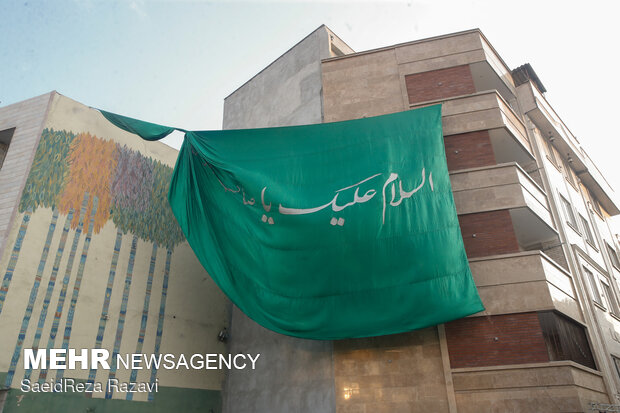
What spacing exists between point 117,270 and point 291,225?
18.8 ft

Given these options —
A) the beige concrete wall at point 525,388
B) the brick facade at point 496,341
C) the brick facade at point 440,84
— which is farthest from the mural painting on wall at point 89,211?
the brick facade at point 440,84

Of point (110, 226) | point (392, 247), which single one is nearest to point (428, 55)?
point (392, 247)

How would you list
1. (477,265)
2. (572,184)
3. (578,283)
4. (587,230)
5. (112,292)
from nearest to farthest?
(477,265) < (112,292) < (578,283) < (587,230) < (572,184)

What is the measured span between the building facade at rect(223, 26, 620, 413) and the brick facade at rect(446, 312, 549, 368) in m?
0.03

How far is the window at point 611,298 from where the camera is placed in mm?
18547

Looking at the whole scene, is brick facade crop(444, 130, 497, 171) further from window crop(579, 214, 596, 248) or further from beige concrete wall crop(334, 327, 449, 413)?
window crop(579, 214, 596, 248)

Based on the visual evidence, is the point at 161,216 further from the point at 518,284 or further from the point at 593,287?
the point at 593,287

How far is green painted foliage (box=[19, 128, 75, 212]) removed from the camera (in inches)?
516

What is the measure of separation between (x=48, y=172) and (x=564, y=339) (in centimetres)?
1503

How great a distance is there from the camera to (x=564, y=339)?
12.7 metres

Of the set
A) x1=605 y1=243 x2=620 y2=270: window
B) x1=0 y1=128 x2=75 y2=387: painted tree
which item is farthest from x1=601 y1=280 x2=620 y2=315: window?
x1=0 y1=128 x2=75 y2=387: painted tree

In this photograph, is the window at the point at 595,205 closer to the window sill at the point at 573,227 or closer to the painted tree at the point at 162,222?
the window sill at the point at 573,227

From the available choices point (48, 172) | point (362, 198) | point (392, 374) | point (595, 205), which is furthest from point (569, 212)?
point (48, 172)

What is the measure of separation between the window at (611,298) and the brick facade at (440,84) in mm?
9688
